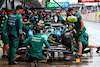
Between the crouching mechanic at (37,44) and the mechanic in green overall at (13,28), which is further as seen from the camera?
the mechanic in green overall at (13,28)

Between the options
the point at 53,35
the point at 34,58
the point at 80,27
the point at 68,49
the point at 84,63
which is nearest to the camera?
the point at 34,58

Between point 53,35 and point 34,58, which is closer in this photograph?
point 34,58

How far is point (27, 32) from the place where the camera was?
10445 mm

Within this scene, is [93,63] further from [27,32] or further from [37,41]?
[27,32]

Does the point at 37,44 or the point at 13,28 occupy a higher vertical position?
the point at 13,28

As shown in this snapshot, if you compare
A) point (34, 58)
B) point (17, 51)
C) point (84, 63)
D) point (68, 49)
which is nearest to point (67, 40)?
point (68, 49)

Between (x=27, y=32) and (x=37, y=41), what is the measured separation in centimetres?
422

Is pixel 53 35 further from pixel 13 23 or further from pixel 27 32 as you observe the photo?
pixel 13 23

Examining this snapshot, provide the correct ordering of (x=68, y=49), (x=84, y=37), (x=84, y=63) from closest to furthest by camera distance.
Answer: (x=84, y=63) < (x=68, y=49) < (x=84, y=37)

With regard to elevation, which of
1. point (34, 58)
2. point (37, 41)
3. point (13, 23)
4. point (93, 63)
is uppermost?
point (13, 23)

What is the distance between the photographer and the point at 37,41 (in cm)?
629

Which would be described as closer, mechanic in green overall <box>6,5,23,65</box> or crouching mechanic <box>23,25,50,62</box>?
crouching mechanic <box>23,25,50,62</box>

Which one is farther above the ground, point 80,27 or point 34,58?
point 80,27

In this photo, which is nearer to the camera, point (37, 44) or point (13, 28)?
point (37, 44)
